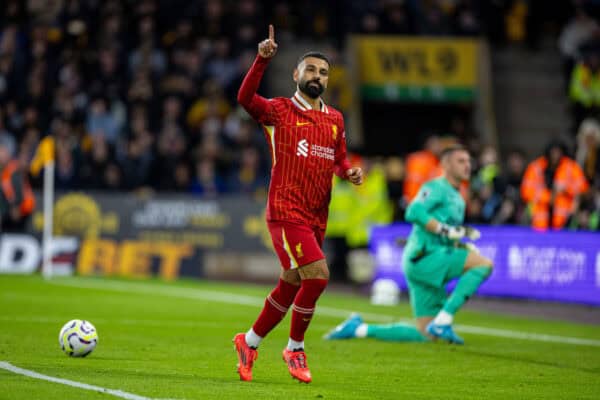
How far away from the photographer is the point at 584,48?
1099 inches

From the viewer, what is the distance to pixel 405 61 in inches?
1126

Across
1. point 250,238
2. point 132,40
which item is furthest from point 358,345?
point 132,40

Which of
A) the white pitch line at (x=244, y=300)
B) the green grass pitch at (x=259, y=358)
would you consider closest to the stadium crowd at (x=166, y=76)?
the white pitch line at (x=244, y=300)

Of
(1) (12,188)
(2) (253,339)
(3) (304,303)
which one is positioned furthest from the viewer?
(1) (12,188)

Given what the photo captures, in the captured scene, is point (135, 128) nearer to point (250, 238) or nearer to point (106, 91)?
point (106, 91)

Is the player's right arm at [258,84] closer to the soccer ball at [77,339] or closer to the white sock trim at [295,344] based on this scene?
the white sock trim at [295,344]

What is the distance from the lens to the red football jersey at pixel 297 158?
9156 mm

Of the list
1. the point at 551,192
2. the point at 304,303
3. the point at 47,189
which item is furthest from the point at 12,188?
the point at 304,303

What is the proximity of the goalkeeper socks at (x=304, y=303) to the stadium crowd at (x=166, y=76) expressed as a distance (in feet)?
39.6

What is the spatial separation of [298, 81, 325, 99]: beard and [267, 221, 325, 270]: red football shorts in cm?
100

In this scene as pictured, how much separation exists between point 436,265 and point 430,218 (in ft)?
1.80

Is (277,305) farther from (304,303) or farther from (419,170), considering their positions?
(419,170)

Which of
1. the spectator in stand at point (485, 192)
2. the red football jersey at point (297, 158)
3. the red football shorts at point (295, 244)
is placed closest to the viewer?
the red football shorts at point (295, 244)

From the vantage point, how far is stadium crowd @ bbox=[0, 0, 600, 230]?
79.5 feet
